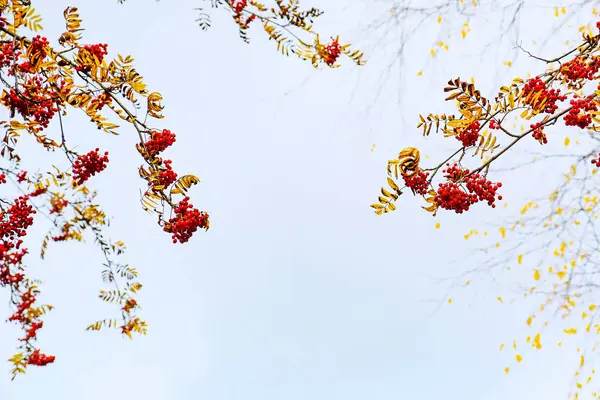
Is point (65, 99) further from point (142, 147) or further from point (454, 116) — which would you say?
point (454, 116)

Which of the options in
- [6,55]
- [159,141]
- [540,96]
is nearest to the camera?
[540,96]

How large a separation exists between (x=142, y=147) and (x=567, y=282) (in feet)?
16.0

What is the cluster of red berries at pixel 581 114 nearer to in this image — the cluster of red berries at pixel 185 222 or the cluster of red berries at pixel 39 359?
the cluster of red berries at pixel 185 222

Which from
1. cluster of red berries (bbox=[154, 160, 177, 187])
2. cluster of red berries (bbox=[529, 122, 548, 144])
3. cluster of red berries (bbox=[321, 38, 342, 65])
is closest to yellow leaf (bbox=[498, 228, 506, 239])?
cluster of red berries (bbox=[321, 38, 342, 65])

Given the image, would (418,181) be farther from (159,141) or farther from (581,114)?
(159,141)

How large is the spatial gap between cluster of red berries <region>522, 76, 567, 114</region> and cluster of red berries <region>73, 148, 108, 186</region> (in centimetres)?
207

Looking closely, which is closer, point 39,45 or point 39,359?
point 39,45

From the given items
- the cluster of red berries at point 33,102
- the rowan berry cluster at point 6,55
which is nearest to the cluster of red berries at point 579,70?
the cluster of red berries at point 33,102

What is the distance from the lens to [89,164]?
2.92 meters

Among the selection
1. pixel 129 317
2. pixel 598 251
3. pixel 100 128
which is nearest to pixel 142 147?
pixel 100 128

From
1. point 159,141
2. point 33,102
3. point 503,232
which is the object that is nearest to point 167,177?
point 159,141

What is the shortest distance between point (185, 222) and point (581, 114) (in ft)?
6.35

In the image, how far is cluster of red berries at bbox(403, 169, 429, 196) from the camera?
2.64 m

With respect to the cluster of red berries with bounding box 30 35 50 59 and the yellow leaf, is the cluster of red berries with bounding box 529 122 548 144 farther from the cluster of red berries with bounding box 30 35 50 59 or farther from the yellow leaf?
the yellow leaf
